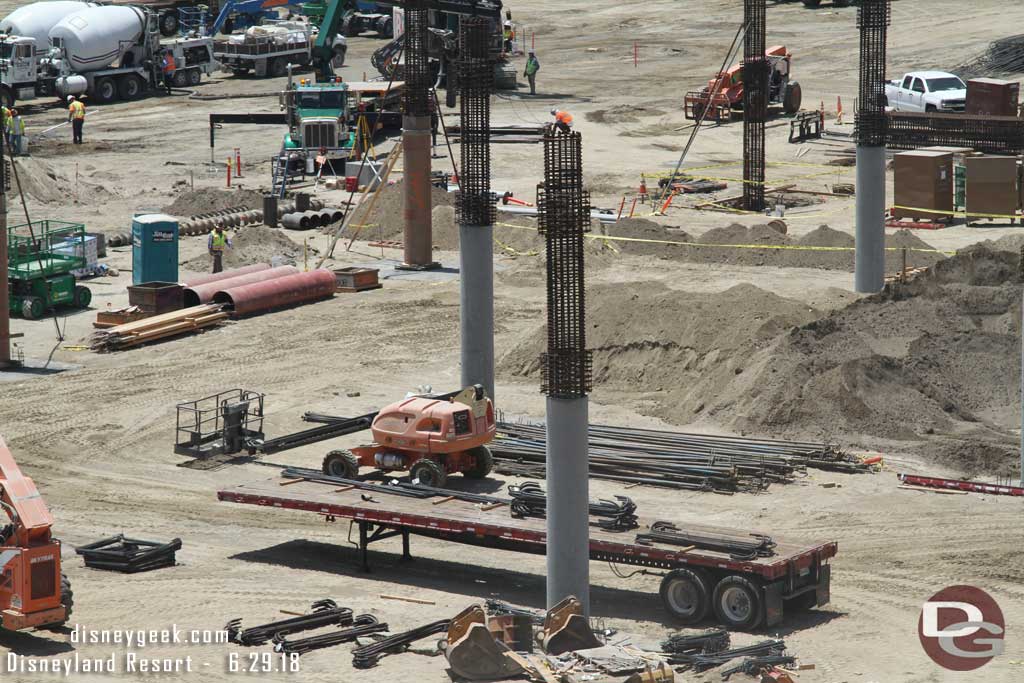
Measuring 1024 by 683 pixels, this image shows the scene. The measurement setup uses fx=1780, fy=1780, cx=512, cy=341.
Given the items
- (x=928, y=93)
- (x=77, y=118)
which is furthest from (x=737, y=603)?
(x=77, y=118)

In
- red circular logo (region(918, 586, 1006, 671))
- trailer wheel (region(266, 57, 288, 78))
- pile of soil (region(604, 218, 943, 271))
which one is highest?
trailer wheel (region(266, 57, 288, 78))

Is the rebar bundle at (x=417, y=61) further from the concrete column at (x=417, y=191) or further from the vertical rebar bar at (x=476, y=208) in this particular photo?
the vertical rebar bar at (x=476, y=208)

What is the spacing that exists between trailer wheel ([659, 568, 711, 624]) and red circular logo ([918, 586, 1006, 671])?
2410mm

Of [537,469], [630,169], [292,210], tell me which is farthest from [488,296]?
[630,169]

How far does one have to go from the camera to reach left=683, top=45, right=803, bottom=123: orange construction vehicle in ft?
194

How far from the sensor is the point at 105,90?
6644cm

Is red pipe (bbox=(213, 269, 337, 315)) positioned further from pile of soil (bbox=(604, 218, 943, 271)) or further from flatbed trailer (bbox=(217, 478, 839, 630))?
flatbed trailer (bbox=(217, 478, 839, 630))

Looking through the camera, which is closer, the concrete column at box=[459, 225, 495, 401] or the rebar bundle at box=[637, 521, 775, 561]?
the rebar bundle at box=[637, 521, 775, 561]

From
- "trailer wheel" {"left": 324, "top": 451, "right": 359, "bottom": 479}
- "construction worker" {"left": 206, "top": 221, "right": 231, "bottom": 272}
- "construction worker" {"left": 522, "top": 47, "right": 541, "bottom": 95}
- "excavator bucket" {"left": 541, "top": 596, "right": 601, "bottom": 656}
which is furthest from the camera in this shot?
"construction worker" {"left": 522, "top": 47, "right": 541, "bottom": 95}

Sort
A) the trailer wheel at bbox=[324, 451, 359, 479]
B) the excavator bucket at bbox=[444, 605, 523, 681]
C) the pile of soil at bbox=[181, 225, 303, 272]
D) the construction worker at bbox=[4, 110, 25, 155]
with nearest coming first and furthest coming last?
1. the excavator bucket at bbox=[444, 605, 523, 681]
2. the trailer wheel at bbox=[324, 451, 359, 479]
3. the pile of soil at bbox=[181, 225, 303, 272]
4. the construction worker at bbox=[4, 110, 25, 155]

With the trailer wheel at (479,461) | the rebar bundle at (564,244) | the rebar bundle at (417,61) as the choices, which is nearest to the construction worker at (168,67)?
the rebar bundle at (417,61)

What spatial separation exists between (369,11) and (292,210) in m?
36.8

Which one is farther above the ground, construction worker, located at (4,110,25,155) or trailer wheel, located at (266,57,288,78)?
trailer wheel, located at (266,57,288,78)

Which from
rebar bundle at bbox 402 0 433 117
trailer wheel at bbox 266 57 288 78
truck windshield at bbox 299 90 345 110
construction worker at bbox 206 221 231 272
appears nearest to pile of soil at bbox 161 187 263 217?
truck windshield at bbox 299 90 345 110
